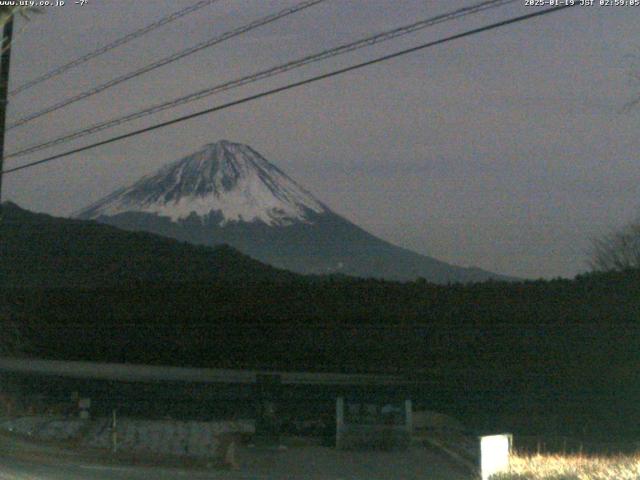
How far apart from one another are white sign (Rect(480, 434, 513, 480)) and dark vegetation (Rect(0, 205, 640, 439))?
72.0 feet

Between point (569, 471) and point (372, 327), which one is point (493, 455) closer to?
point (569, 471)

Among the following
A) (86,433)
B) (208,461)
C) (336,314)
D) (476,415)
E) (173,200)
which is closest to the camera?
(208,461)

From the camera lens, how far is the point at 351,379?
42594 millimetres

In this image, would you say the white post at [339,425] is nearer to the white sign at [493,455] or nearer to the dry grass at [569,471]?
the dry grass at [569,471]

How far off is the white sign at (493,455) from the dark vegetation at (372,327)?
72.0ft

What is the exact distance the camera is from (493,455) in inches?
436

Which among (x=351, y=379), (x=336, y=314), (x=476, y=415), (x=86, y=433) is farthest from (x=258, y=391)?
(x=336, y=314)

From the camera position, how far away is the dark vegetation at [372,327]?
39.3m

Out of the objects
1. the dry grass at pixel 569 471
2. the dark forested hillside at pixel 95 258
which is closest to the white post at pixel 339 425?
the dry grass at pixel 569 471

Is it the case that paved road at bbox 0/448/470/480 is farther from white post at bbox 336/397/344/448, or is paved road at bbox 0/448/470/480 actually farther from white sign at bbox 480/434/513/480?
white sign at bbox 480/434/513/480

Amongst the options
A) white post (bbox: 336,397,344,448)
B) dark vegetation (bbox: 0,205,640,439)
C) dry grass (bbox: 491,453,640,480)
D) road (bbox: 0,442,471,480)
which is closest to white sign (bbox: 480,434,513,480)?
dry grass (bbox: 491,453,640,480)

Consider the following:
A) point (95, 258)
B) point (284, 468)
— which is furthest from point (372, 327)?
point (284, 468)

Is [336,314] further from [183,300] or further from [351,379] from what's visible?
[183,300]

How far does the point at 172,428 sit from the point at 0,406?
4.64 meters
